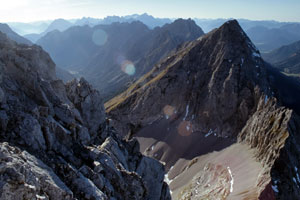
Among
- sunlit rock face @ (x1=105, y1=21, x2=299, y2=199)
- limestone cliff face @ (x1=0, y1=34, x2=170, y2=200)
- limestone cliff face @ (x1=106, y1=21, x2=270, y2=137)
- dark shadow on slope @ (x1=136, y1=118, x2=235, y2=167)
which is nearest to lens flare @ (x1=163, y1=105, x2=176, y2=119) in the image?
sunlit rock face @ (x1=105, y1=21, x2=299, y2=199)

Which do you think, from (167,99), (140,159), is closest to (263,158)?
(140,159)

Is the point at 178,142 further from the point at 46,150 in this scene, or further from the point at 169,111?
the point at 46,150

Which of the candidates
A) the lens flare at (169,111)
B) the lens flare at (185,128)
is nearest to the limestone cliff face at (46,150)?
the lens flare at (185,128)

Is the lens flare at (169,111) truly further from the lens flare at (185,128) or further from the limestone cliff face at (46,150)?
the limestone cliff face at (46,150)

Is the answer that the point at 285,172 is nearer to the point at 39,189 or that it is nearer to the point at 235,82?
the point at 39,189

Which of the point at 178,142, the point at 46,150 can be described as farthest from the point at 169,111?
the point at 46,150

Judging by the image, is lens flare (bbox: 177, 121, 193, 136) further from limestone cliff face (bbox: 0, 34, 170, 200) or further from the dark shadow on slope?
limestone cliff face (bbox: 0, 34, 170, 200)
